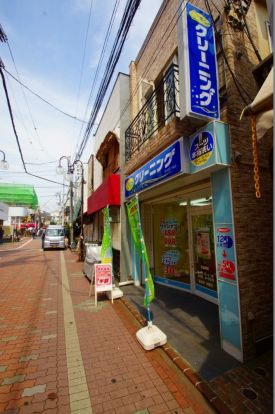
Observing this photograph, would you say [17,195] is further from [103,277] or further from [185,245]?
[185,245]

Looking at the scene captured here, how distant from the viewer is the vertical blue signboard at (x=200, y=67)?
3.78 metres

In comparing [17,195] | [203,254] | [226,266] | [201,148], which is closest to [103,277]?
[203,254]

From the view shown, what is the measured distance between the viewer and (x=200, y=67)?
12.8 ft

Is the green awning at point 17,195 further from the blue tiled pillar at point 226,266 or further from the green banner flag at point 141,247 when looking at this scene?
the blue tiled pillar at point 226,266

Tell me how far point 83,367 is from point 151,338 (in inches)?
47.8

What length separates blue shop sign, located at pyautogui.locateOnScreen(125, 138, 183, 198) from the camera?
456 centimetres

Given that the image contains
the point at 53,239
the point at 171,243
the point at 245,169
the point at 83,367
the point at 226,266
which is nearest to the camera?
the point at 83,367

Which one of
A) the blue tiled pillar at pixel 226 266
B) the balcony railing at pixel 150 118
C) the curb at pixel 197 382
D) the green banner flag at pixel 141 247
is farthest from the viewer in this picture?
the balcony railing at pixel 150 118

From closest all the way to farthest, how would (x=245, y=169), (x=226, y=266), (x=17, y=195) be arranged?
(x=226, y=266)
(x=245, y=169)
(x=17, y=195)

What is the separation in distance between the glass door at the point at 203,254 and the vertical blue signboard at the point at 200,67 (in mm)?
2796

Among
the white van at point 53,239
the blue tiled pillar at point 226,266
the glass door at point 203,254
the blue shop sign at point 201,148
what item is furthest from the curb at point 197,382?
the white van at point 53,239

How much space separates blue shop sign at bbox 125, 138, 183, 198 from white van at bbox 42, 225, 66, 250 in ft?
51.8

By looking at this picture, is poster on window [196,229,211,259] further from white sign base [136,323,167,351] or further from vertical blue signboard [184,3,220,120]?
vertical blue signboard [184,3,220,120]

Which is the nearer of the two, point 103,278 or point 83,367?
point 83,367
